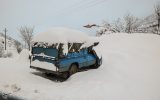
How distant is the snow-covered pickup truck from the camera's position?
10.0m

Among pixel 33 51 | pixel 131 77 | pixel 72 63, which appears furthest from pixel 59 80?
pixel 131 77

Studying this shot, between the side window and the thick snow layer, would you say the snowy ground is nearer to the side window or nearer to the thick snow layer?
the thick snow layer

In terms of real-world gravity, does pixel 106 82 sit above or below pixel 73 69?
below

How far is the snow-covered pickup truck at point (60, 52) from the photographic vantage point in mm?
10016

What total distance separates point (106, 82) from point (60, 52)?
2589 mm

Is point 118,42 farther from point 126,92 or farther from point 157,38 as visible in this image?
point 126,92

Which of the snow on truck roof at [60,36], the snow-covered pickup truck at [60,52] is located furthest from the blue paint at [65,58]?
the snow on truck roof at [60,36]

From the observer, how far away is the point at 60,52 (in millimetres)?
9945

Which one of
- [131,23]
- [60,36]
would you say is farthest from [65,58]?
[131,23]

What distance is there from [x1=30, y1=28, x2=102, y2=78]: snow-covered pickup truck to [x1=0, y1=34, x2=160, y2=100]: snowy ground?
1.95 ft

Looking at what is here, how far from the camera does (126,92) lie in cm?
842

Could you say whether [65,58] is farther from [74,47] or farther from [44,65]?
[44,65]

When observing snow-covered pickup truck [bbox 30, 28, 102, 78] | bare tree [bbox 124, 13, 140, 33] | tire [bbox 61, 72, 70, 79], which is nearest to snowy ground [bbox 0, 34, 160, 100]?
tire [bbox 61, 72, 70, 79]

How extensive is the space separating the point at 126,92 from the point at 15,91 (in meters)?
4.47
